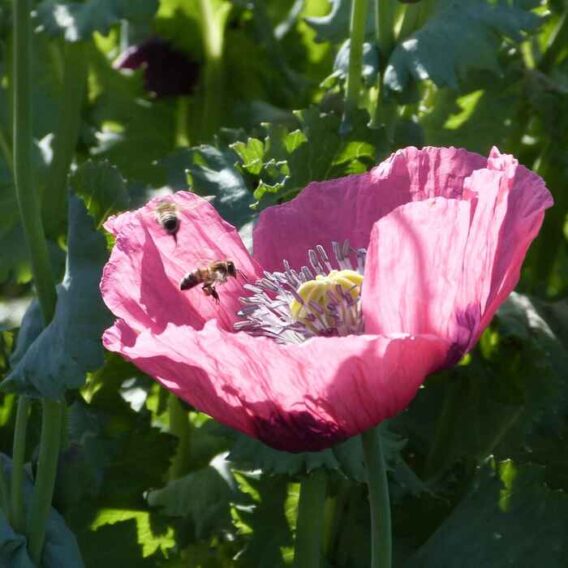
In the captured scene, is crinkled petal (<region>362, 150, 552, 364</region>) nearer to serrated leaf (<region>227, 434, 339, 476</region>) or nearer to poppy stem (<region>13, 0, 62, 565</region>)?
serrated leaf (<region>227, 434, 339, 476</region>)

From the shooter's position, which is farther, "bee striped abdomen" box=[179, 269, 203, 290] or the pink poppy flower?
"bee striped abdomen" box=[179, 269, 203, 290]

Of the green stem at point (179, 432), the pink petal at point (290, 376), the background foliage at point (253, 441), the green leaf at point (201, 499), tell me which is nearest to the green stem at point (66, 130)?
the background foliage at point (253, 441)

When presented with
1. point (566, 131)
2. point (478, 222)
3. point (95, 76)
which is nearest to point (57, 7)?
point (95, 76)

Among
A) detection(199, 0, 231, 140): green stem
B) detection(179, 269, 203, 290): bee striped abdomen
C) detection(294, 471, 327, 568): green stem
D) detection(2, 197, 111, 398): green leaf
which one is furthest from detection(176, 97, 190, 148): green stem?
detection(179, 269, 203, 290): bee striped abdomen

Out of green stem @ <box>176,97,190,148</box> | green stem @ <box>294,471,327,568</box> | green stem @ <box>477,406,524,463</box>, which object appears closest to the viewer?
green stem @ <box>294,471,327,568</box>

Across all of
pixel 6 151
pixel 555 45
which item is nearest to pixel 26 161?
pixel 6 151

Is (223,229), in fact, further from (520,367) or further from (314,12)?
(314,12)
